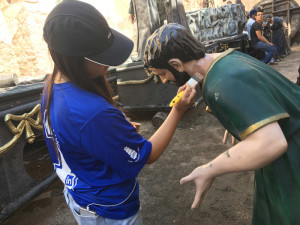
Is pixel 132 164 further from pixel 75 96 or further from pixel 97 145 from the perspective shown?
pixel 75 96

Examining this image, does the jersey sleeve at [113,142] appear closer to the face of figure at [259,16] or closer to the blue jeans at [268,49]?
the blue jeans at [268,49]

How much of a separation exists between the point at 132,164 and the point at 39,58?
39.7ft

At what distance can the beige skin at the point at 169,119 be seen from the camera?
115 cm

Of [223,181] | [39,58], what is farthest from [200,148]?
[39,58]

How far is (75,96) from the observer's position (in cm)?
106

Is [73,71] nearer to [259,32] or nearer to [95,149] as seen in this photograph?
[95,149]

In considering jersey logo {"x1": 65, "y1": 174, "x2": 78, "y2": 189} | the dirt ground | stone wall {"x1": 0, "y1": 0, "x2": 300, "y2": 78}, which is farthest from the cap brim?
stone wall {"x1": 0, "y1": 0, "x2": 300, "y2": 78}

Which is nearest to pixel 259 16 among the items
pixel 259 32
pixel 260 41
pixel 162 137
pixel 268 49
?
pixel 259 32

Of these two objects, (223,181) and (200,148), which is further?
(200,148)

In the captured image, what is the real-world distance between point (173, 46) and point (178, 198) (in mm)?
2208

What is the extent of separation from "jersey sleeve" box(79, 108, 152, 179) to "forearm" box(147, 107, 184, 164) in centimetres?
14

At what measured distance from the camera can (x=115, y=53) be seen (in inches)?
45.4

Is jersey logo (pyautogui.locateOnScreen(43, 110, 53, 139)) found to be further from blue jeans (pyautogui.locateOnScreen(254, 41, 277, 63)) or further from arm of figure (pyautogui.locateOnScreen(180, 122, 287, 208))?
blue jeans (pyautogui.locateOnScreen(254, 41, 277, 63))

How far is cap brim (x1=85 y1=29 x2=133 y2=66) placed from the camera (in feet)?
3.59
